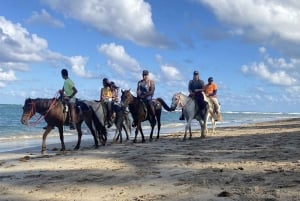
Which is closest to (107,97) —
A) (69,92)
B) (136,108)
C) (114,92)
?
(114,92)

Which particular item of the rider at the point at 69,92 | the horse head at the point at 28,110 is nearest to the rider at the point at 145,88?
the rider at the point at 69,92

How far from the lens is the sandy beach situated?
26.2 ft

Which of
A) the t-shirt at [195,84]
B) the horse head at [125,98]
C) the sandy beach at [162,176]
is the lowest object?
the sandy beach at [162,176]

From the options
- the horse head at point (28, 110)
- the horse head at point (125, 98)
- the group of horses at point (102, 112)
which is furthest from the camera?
the horse head at point (125, 98)

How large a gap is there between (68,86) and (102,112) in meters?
2.04

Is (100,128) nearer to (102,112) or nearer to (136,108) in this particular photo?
(102,112)

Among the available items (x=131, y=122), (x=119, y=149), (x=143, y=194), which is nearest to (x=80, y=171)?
(x=143, y=194)

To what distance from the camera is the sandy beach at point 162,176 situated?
798 centimetres

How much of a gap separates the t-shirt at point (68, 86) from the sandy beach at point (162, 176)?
3561 millimetres

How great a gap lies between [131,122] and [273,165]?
11.5 meters

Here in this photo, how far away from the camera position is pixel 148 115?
19.7m

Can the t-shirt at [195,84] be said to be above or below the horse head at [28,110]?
above

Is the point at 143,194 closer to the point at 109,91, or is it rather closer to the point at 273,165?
the point at 273,165

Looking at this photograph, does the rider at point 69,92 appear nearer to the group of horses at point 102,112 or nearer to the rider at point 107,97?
the group of horses at point 102,112
